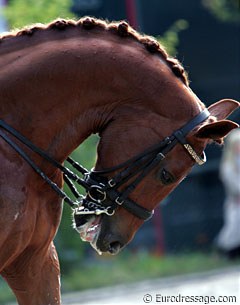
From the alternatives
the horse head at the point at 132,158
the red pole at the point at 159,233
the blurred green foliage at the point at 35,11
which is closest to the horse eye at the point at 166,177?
the horse head at the point at 132,158

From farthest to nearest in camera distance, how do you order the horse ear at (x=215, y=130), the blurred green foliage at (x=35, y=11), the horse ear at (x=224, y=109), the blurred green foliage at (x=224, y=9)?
the blurred green foliage at (x=224, y=9) → the blurred green foliage at (x=35, y=11) → the horse ear at (x=224, y=109) → the horse ear at (x=215, y=130)

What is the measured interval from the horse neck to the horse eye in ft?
0.90

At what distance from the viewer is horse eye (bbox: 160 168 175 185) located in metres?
4.98

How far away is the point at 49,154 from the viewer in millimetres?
5012

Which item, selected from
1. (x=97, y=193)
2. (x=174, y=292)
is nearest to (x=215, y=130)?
(x=97, y=193)

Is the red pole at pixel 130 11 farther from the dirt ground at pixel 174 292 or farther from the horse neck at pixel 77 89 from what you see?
the horse neck at pixel 77 89

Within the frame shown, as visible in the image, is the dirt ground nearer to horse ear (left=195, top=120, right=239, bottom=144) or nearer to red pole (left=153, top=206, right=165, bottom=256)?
red pole (left=153, top=206, right=165, bottom=256)

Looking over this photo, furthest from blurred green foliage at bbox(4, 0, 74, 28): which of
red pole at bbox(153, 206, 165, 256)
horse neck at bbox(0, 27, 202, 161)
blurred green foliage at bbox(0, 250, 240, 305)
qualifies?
horse neck at bbox(0, 27, 202, 161)

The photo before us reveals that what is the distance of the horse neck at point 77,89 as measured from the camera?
4.99m

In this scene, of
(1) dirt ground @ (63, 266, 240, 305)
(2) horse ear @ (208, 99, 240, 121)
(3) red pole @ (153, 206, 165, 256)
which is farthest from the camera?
(3) red pole @ (153, 206, 165, 256)

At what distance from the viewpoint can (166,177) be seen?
196 inches

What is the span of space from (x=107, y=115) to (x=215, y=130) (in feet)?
1.83

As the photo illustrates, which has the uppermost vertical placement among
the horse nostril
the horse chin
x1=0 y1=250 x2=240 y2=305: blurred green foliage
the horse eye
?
the horse eye

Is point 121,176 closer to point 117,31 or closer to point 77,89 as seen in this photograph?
point 77,89
